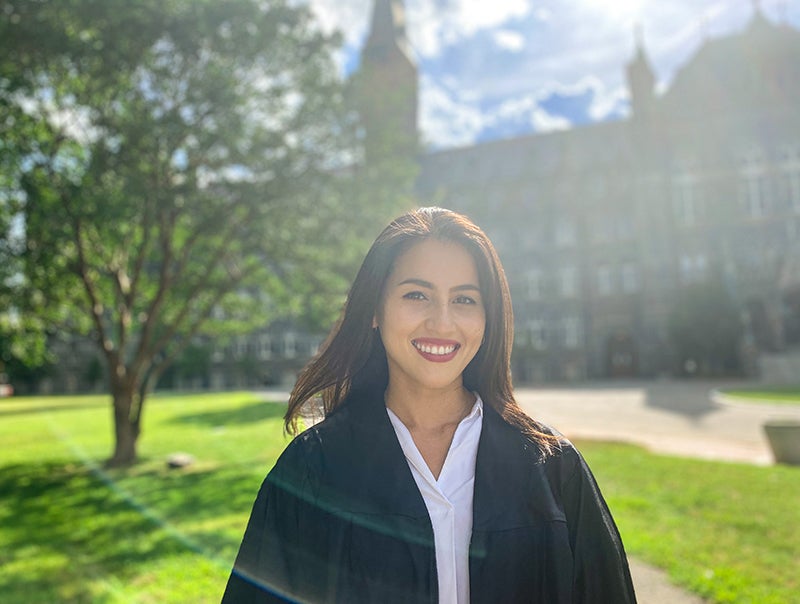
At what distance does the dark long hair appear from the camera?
6.93 feet

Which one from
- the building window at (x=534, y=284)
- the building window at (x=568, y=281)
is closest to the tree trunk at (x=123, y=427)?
the building window at (x=568, y=281)

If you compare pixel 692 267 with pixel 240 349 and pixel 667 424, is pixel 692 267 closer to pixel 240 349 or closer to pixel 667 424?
pixel 667 424

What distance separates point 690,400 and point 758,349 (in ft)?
64.2

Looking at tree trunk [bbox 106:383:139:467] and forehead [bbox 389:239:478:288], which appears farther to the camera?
tree trunk [bbox 106:383:139:467]

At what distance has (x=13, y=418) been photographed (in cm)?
3238

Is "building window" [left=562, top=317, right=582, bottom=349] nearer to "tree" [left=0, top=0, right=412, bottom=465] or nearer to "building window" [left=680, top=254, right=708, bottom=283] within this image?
"building window" [left=680, top=254, right=708, bottom=283]

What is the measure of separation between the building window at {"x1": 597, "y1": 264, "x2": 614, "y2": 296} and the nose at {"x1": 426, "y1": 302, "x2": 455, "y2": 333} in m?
49.6

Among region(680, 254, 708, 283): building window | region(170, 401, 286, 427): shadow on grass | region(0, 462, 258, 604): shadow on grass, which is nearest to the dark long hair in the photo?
region(0, 462, 258, 604): shadow on grass

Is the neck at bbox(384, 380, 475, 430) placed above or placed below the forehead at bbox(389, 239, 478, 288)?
below

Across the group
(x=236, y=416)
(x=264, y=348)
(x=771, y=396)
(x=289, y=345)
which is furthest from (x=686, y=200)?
(x=264, y=348)

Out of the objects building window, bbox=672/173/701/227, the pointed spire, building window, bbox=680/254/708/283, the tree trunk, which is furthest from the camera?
the pointed spire

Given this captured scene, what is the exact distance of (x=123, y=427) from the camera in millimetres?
14062

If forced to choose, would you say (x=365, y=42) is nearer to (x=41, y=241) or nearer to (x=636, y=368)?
(x=636, y=368)

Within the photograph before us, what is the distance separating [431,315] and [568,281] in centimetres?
5114
